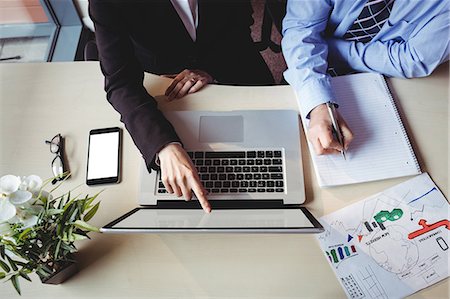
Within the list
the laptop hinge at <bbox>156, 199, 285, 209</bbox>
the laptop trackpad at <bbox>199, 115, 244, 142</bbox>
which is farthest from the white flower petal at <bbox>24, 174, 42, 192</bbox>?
the laptop trackpad at <bbox>199, 115, 244, 142</bbox>

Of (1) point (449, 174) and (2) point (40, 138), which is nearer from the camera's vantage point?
(1) point (449, 174)

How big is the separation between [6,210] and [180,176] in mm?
317

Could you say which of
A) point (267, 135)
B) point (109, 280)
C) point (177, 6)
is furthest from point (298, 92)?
point (109, 280)

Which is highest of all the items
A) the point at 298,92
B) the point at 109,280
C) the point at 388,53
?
the point at 388,53

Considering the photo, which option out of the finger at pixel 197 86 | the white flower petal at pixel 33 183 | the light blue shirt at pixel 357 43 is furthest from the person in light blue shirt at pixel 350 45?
the white flower petal at pixel 33 183

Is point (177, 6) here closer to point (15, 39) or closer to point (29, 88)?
point (29, 88)

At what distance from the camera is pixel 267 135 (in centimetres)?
81

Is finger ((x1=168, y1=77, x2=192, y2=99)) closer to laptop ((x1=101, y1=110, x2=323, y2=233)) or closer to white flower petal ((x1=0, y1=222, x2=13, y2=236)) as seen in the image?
laptop ((x1=101, y1=110, x2=323, y2=233))

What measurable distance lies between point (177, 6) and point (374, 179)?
2.07ft

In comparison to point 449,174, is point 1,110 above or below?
above

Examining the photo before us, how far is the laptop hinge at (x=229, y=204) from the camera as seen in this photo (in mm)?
732

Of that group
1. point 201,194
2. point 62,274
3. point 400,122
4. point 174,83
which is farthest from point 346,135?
point 62,274

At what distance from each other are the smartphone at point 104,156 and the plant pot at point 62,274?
19cm

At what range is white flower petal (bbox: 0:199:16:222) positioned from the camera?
536 mm
